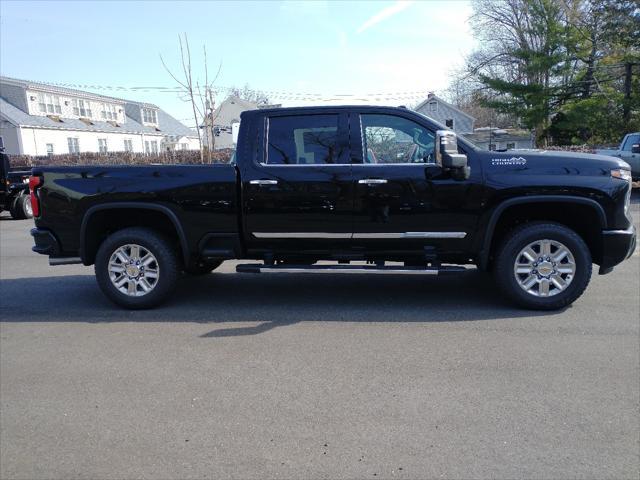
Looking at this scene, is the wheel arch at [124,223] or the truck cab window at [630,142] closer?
the wheel arch at [124,223]

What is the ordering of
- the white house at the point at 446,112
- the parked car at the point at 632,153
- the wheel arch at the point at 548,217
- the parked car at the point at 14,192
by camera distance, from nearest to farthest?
1. the wheel arch at the point at 548,217
2. the parked car at the point at 14,192
3. the parked car at the point at 632,153
4. the white house at the point at 446,112

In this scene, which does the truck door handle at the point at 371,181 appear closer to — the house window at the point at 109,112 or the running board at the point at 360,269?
the running board at the point at 360,269

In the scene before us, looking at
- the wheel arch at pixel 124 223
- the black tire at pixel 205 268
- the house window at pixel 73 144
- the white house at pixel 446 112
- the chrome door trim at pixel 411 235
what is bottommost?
the black tire at pixel 205 268

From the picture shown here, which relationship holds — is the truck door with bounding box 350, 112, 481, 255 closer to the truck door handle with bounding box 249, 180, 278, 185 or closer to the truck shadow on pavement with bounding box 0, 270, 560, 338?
the truck shadow on pavement with bounding box 0, 270, 560, 338

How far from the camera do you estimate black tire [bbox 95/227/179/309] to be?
544 centimetres

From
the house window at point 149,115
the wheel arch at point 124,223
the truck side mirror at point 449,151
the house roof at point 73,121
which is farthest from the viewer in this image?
the house window at point 149,115

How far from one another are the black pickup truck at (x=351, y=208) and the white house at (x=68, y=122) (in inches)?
1453

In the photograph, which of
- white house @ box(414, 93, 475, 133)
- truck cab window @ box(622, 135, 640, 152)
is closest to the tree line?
truck cab window @ box(622, 135, 640, 152)

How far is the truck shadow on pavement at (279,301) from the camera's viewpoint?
5.17 metres

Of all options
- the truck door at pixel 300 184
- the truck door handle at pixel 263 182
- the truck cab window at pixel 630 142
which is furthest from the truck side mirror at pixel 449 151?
the truck cab window at pixel 630 142

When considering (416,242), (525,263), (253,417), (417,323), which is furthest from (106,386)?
(525,263)

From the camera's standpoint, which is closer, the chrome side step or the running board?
the running board

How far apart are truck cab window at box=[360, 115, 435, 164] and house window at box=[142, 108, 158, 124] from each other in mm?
51030

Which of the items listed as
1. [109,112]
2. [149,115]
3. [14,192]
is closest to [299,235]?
[14,192]
